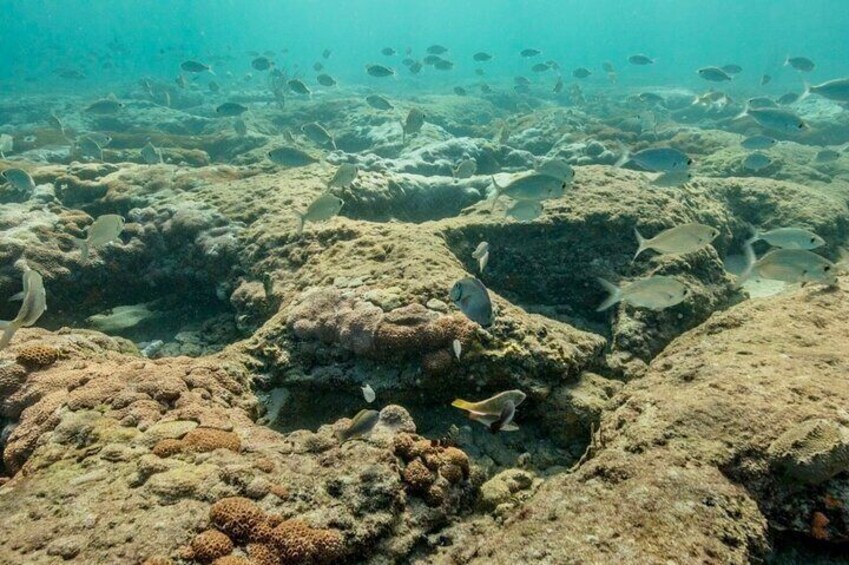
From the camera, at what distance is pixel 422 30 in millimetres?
173250

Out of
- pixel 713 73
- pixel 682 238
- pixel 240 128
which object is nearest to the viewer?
pixel 682 238

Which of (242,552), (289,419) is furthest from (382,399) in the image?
(242,552)

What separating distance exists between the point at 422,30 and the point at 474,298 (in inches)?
7616

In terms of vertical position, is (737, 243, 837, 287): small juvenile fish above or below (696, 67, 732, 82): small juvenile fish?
below

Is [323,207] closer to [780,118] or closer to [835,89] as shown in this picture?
[780,118]

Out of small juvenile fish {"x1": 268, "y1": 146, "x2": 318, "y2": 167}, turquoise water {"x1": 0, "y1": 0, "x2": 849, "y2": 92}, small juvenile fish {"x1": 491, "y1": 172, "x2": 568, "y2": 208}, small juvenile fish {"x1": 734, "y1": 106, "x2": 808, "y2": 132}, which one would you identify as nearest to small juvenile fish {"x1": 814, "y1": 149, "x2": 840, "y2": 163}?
small juvenile fish {"x1": 734, "y1": 106, "x2": 808, "y2": 132}

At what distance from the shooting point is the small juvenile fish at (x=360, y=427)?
3199 mm

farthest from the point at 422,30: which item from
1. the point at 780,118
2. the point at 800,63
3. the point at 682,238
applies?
the point at 682,238

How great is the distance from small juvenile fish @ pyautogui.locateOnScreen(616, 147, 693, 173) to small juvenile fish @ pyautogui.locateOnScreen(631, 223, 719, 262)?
6.37ft

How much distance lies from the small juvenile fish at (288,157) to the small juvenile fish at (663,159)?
4.66m

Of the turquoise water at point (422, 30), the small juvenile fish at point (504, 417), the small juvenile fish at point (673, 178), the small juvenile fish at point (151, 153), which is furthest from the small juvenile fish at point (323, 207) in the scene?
the turquoise water at point (422, 30)

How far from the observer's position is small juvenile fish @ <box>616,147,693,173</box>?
6.04 meters

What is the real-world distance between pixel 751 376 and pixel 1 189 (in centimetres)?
1227

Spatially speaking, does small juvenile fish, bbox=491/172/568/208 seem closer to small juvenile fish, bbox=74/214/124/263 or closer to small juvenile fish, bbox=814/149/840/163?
small juvenile fish, bbox=74/214/124/263
